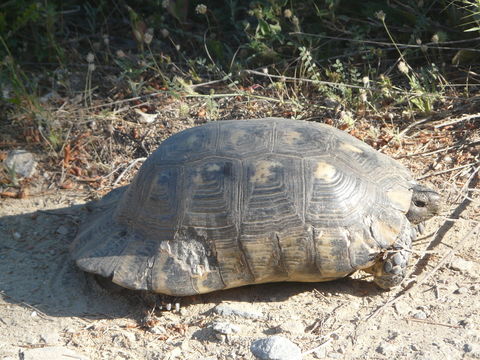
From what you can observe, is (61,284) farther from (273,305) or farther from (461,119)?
(461,119)

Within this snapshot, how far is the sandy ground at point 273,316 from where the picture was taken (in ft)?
11.9

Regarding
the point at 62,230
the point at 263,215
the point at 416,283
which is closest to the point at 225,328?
the point at 263,215

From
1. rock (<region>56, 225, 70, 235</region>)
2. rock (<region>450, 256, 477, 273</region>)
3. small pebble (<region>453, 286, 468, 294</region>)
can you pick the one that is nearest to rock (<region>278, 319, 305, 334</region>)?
small pebble (<region>453, 286, 468, 294</region>)

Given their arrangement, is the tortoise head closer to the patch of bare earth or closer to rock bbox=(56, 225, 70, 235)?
the patch of bare earth

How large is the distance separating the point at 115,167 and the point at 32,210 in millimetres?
789

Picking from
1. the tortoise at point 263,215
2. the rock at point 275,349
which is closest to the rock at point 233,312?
the tortoise at point 263,215

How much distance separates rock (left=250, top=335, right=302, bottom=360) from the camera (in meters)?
3.53

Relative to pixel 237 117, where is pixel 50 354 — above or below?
below

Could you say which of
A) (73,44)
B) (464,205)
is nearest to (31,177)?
(73,44)

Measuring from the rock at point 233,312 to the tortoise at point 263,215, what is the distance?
0.13 m

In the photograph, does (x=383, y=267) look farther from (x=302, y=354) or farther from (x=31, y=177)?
(x=31, y=177)

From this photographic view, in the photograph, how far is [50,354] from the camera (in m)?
3.78

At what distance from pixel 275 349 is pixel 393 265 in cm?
91

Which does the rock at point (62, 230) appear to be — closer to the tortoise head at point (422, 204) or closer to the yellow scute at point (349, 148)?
the yellow scute at point (349, 148)
